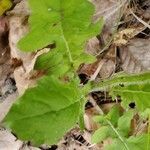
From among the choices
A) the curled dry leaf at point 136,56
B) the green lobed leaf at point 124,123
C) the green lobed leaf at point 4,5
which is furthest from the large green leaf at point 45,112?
the green lobed leaf at point 4,5

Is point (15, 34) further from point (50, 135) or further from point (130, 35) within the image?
point (50, 135)

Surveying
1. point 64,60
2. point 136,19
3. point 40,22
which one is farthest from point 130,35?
point 40,22

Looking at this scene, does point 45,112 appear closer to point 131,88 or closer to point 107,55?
point 131,88

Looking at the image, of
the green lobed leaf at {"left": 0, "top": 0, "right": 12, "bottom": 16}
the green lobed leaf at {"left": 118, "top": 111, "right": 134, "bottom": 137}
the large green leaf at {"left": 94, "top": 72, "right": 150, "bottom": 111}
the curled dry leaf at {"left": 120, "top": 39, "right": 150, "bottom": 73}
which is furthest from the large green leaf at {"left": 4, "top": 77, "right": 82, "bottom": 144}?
the green lobed leaf at {"left": 0, "top": 0, "right": 12, "bottom": 16}

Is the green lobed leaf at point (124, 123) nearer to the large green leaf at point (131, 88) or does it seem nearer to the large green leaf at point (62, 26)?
the large green leaf at point (131, 88)

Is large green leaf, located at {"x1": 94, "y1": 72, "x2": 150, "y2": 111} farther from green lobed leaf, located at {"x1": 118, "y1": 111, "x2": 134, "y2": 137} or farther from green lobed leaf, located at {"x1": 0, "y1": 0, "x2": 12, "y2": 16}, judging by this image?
green lobed leaf, located at {"x1": 0, "y1": 0, "x2": 12, "y2": 16}

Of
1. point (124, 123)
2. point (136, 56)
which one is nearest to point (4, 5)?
point (136, 56)
